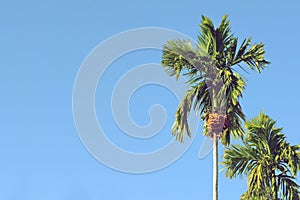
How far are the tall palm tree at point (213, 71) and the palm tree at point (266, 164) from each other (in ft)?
8.16

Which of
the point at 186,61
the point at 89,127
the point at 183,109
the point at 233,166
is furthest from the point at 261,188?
the point at 89,127

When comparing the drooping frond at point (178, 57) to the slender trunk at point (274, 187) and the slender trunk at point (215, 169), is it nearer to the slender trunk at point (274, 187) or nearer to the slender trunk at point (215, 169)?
Answer: the slender trunk at point (215, 169)

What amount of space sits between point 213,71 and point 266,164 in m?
5.44

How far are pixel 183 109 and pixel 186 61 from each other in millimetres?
2135

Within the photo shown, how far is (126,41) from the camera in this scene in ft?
81.2

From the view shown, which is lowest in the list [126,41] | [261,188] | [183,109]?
[261,188]

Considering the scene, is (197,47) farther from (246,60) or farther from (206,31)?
(246,60)

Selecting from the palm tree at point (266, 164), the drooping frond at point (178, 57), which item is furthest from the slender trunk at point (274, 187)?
the drooping frond at point (178, 57)

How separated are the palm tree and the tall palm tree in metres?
2.49

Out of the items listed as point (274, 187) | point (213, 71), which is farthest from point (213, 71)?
point (274, 187)

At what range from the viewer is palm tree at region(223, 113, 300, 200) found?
23.3 metres

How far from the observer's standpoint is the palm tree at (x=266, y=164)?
76.6 feet

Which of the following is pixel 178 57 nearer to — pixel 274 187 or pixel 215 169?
pixel 215 169

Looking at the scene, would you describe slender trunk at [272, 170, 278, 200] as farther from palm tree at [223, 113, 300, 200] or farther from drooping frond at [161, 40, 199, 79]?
drooping frond at [161, 40, 199, 79]
